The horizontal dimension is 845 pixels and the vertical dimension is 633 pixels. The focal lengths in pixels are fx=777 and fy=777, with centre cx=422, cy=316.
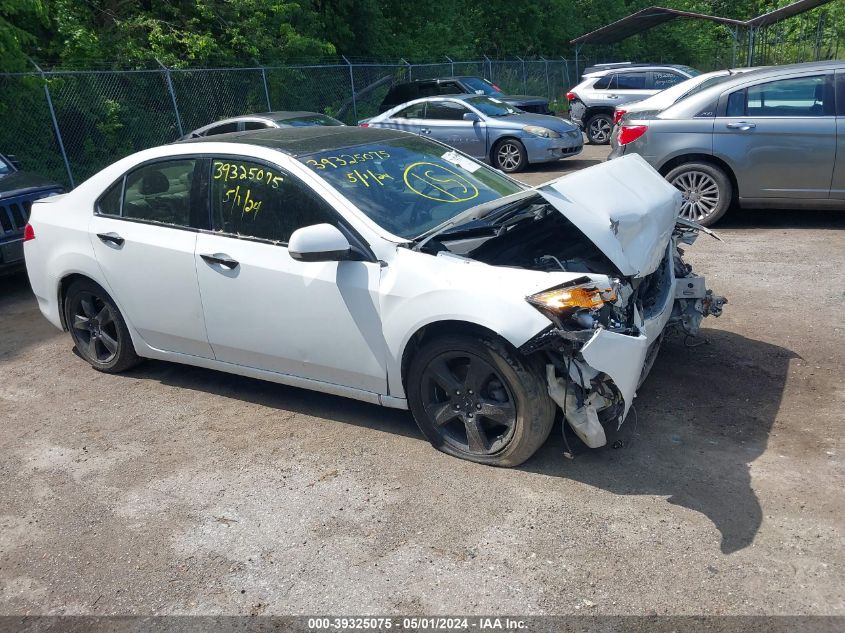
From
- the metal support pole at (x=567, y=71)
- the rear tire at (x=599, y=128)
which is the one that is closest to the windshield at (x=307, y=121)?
the rear tire at (x=599, y=128)

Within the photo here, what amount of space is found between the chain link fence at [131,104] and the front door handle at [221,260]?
33.1 feet

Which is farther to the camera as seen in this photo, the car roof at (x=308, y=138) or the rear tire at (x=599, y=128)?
the rear tire at (x=599, y=128)

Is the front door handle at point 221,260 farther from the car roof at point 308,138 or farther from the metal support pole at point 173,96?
the metal support pole at point 173,96

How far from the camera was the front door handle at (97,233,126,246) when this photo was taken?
5.07 meters

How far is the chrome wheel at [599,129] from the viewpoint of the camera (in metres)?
18.9

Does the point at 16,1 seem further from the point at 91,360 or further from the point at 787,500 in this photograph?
the point at 787,500

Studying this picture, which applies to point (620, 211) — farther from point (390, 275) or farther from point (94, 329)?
point (94, 329)

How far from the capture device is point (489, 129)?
1445 centimetres

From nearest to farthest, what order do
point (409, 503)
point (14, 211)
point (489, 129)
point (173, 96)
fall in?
1. point (409, 503)
2. point (14, 211)
3. point (489, 129)
4. point (173, 96)

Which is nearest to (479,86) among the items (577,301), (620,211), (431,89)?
(431,89)

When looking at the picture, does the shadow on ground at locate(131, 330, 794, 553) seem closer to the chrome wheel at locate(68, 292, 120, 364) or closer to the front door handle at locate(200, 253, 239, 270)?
the chrome wheel at locate(68, 292, 120, 364)

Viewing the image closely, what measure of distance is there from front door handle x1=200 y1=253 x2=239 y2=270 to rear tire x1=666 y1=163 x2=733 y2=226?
5701 mm

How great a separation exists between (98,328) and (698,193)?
6448 mm

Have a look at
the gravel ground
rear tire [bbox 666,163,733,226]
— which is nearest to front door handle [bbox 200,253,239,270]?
the gravel ground
